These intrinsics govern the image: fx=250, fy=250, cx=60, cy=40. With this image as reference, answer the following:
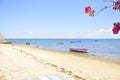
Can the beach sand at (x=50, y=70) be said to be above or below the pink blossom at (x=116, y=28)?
below

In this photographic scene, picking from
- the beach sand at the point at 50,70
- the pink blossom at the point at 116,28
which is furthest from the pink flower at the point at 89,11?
the beach sand at the point at 50,70

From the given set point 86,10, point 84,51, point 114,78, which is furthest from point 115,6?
point 84,51

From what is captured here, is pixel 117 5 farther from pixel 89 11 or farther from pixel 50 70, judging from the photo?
pixel 50 70

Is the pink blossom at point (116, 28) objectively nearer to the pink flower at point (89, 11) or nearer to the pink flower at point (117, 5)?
the pink flower at point (117, 5)

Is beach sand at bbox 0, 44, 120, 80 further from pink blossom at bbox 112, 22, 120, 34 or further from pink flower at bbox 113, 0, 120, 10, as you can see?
pink flower at bbox 113, 0, 120, 10

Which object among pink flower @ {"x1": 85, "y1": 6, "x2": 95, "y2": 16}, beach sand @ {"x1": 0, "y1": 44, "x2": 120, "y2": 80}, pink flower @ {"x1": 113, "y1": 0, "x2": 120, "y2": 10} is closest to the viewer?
pink flower @ {"x1": 113, "y1": 0, "x2": 120, "y2": 10}

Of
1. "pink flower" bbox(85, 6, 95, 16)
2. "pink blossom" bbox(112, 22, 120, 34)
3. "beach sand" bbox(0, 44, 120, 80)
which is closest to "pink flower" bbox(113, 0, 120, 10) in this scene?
"pink blossom" bbox(112, 22, 120, 34)

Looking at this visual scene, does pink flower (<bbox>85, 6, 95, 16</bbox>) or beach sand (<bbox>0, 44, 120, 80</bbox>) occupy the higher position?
pink flower (<bbox>85, 6, 95, 16</bbox>)

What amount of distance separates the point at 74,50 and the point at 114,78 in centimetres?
3337

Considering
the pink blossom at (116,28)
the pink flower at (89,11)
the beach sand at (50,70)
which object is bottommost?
the beach sand at (50,70)

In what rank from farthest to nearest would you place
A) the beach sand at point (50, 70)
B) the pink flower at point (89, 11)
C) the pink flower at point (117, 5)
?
the beach sand at point (50, 70)
the pink flower at point (89, 11)
the pink flower at point (117, 5)

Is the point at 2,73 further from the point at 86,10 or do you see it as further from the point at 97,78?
the point at 86,10

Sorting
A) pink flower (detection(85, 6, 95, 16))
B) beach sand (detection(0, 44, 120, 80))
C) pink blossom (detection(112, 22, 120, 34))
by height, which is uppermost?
pink flower (detection(85, 6, 95, 16))

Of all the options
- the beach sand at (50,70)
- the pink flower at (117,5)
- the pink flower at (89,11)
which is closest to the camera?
the pink flower at (117,5)
